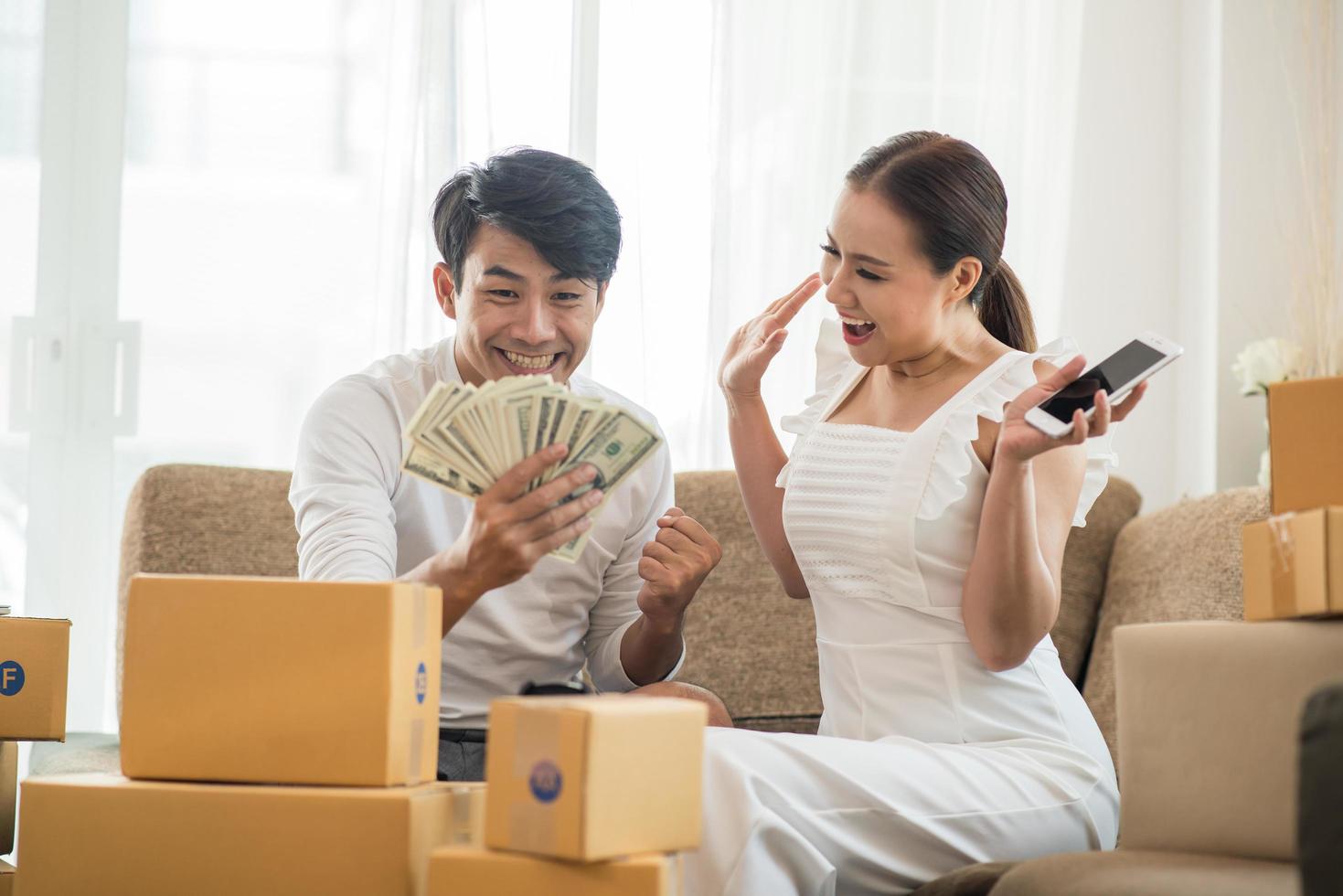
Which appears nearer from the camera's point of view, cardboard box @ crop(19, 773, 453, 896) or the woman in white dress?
cardboard box @ crop(19, 773, 453, 896)

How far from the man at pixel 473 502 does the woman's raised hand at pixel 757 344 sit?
222mm

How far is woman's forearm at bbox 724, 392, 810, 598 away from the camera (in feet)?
7.30

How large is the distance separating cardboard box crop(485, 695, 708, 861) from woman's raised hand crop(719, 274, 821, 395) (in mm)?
908

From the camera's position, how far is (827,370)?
234 centimetres

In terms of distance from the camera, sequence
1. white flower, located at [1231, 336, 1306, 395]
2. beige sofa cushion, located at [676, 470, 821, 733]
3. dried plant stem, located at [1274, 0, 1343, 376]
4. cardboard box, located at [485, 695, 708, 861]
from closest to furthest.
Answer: cardboard box, located at [485, 695, 708, 861] < beige sofa cushion, located at [676, 470, 821, 733] < white flower, located at [1231, 336, 1306, 395] < dried plant stem, located at [1274, 0, 1343, 376]

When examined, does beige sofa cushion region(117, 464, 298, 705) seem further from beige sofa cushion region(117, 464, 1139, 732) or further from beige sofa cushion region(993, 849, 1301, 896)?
beige sofa cushion region(993, 849, 1301, 896)

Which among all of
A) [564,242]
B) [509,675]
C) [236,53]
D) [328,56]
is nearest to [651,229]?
[328,56]

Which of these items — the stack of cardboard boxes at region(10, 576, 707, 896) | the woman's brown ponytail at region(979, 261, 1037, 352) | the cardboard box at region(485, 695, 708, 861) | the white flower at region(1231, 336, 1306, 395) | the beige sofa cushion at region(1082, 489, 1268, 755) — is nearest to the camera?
the cardboard box at region(485, 695, 708, 861)

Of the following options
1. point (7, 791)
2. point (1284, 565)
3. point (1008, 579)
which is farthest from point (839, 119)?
point (7, 791)

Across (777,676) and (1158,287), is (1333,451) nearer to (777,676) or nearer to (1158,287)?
(777,676)

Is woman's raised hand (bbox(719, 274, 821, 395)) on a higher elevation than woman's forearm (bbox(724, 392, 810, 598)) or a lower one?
higher

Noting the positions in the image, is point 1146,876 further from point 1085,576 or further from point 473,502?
point 1085,576

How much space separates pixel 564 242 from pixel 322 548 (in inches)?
23.2

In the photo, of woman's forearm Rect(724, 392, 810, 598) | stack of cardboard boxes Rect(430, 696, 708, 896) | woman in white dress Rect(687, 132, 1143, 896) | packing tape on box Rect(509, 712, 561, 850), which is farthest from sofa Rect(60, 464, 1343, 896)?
packing tape on box Rect(509, 712, 561, 850)
